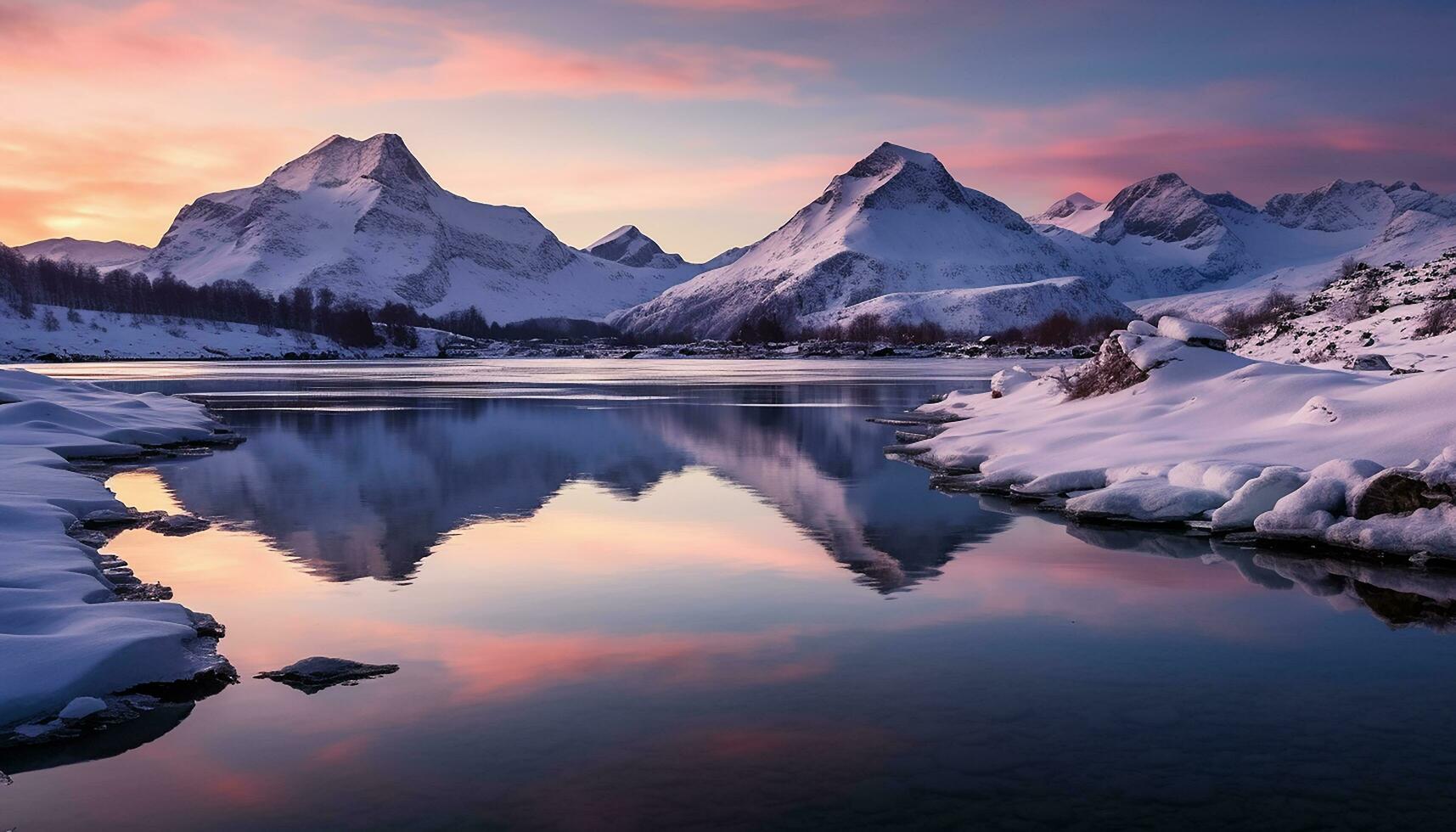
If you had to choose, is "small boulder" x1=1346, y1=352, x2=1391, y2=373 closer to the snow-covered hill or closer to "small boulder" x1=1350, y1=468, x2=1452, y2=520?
the snow-covered hill

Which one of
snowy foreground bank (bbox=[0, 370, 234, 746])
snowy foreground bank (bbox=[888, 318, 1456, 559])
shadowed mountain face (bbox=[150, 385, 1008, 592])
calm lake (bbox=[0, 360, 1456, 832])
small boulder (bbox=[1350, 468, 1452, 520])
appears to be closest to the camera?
calm lake (bbox=[0, 360, 1456, 832])

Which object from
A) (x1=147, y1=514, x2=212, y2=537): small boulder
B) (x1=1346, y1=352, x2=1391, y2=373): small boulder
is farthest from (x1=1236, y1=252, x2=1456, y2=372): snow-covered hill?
(x1=147, y1=514, x2=212, y2=537): small boulder

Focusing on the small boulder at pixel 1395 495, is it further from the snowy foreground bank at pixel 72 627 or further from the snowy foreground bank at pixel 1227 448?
the snowy foreground bank at pixel 72 627

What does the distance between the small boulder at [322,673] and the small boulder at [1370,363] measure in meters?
44.9

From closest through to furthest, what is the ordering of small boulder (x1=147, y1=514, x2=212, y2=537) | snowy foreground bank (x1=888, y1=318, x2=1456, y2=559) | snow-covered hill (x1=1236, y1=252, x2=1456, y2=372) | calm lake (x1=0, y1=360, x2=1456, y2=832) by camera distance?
calm lake (x1=0, y1=360, x2=1456, y2=832), snowy foreground bank (x1=888, y1=318, x2=1456, y2=559), small boulder (x1=147, y1=514, x2=212, y2=537), snow-covered hill (x1=1236, y1=252, x2=1456, y2=372)

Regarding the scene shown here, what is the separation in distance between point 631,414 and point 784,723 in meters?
48.6

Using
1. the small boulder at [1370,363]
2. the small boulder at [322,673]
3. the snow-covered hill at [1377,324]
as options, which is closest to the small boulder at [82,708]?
the small boulder at [322,673]

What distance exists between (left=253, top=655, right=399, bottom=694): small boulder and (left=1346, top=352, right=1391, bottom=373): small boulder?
44.9 m

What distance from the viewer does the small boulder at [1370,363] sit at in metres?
45.3

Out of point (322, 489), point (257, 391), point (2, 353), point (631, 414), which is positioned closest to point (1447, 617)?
point (322, 489)

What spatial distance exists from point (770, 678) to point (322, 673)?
560cm

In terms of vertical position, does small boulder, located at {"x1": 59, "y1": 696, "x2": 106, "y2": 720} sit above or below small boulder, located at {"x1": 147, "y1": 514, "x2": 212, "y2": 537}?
above

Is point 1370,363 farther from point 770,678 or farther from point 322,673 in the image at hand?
point 322,673

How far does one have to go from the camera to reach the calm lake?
980cm
